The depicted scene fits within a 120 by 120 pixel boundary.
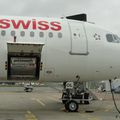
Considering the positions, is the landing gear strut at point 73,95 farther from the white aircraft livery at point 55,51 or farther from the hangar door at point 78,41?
the hangar door at point 78,41

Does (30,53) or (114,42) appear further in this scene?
(114,42)

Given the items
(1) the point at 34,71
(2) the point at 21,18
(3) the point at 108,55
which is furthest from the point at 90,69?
(2) the point at 21,18

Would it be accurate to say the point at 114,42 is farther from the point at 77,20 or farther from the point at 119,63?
the point at 77,20

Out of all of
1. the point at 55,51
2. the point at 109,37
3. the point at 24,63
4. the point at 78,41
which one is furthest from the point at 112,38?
the point at 24,63

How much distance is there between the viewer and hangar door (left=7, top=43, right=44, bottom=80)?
60.4ft

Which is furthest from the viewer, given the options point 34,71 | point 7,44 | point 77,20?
point 77,20

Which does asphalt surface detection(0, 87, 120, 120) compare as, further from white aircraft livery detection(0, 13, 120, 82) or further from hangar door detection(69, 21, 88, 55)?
hangar door detection(69, 21, 88, 55)

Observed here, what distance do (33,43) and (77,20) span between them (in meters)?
4.04

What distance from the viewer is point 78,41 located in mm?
19266

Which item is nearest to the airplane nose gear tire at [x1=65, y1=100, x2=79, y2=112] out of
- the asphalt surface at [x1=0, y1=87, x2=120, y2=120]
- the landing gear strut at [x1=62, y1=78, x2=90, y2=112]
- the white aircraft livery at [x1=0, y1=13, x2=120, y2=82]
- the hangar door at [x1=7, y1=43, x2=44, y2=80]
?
the landing gear strut at [x1=62, y1=78, x2=90, y2=112]

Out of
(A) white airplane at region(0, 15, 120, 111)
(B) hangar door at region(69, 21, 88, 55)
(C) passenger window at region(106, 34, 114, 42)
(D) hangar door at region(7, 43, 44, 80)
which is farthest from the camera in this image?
(C) passenger window at region(106, 34, 114, 42)

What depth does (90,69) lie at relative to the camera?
63.8ft

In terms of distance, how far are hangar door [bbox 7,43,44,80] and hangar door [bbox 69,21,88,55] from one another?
6.09ft

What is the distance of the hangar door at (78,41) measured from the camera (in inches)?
752
